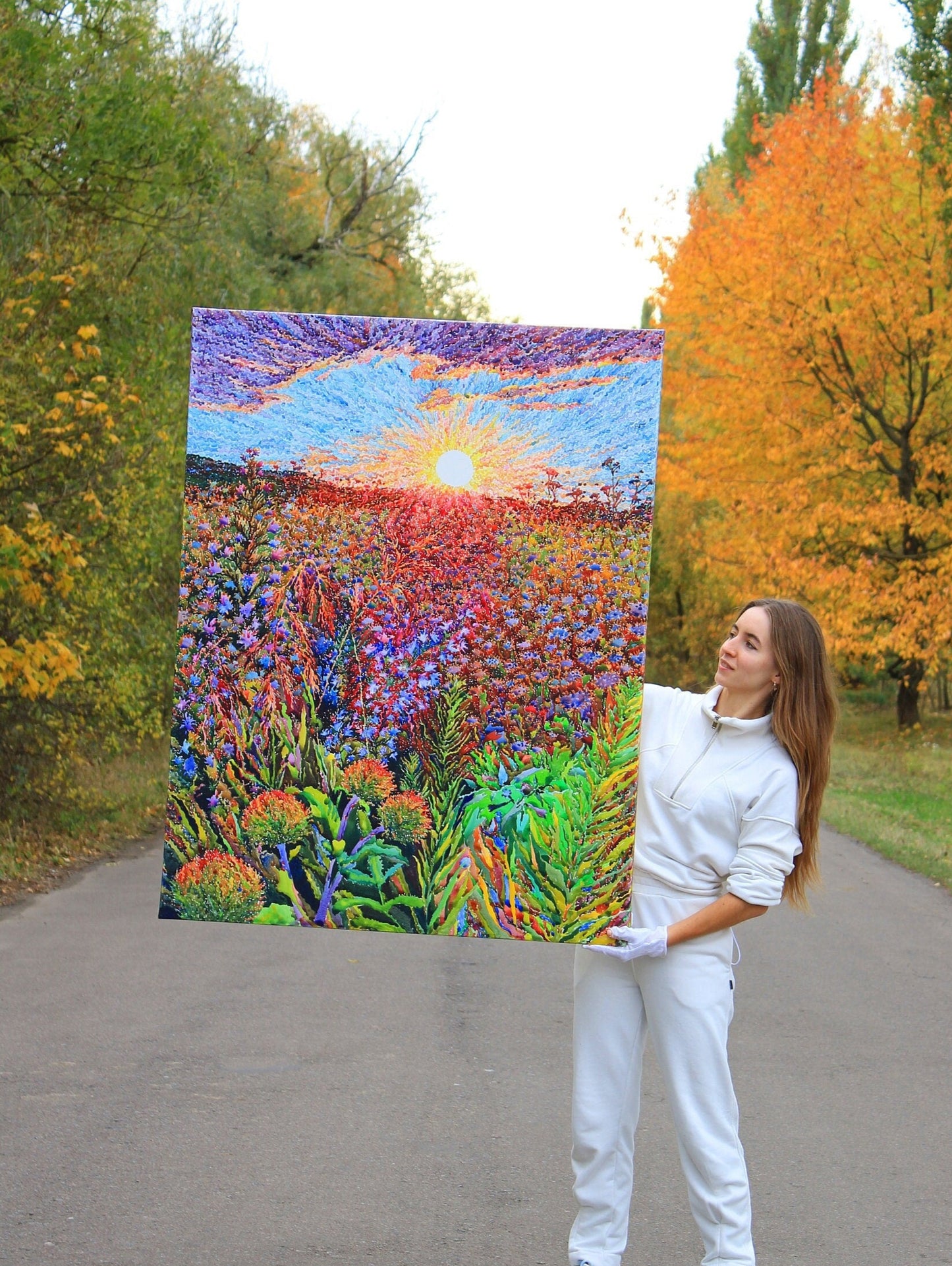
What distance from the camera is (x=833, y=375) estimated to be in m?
23.8

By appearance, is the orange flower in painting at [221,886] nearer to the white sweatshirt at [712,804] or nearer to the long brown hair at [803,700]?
the white sweatshirt at [712,804]

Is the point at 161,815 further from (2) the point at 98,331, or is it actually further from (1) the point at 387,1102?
(1) the point at 387,1102

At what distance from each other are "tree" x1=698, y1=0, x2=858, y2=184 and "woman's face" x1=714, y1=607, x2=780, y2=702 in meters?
36.0

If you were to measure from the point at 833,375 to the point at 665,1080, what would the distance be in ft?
70.0

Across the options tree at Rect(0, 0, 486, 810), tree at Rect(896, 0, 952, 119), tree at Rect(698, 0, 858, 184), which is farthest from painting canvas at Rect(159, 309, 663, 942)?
tree at Rect(698, 0, 858, 184)

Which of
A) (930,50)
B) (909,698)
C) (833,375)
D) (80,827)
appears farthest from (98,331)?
(909,698)

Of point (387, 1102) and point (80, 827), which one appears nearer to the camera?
point (387, 1102)

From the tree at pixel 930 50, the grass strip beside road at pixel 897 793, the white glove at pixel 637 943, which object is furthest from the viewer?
the tree at pixel 930 50

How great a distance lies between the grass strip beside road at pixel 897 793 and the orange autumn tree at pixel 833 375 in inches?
75.5

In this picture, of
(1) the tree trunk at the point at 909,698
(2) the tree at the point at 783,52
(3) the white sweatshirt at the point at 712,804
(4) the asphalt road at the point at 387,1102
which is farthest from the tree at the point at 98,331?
(2) the tree at the point at 783,52

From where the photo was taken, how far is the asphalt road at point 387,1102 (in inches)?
184

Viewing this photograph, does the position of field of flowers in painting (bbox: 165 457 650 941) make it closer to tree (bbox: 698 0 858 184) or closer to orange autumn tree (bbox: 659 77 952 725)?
orange autumn tree (bbox: 659 77 952 725)

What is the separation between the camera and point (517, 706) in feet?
12.4

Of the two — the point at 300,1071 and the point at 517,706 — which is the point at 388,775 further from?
the point at 300,1071
